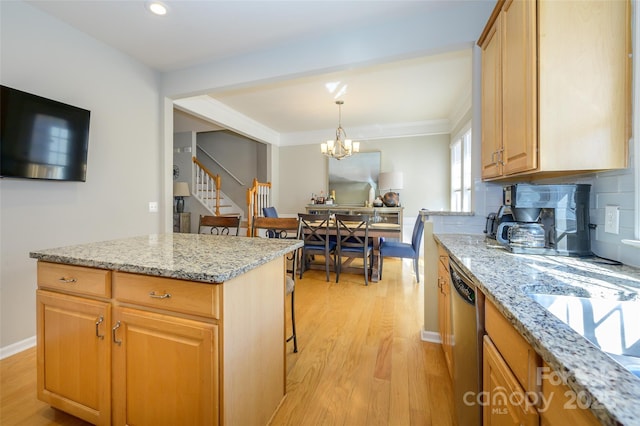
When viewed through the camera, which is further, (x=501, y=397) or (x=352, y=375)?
(x=352, y=375)

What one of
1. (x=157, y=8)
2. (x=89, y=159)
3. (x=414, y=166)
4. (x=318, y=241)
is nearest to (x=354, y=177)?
(x=414, y=166)

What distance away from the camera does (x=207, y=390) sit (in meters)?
A: 1.00

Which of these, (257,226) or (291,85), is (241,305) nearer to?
(257,226)

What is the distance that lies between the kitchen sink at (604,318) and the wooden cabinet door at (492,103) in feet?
3.25

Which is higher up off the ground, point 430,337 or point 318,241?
point 318,241

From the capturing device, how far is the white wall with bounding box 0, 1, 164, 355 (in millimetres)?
2012

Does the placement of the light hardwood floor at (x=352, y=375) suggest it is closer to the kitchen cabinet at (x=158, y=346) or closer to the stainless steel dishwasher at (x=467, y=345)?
the kitchen cabinet at (x=158, y=346)

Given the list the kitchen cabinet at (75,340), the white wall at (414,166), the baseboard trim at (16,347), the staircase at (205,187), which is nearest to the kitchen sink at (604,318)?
the kitchen cabinet at (75,340)

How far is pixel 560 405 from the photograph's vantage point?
0.53 m

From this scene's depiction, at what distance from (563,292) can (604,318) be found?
0.12 metres

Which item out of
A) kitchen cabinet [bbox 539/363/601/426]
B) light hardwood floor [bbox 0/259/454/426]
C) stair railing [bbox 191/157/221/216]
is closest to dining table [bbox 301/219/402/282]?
light hardwood floor [bbox 0/259/454/426]

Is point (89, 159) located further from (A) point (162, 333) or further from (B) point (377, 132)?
(B) point (377, 132)

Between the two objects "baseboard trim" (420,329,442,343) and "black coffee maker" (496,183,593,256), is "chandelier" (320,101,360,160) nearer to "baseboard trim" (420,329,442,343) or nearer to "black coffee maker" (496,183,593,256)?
"baseboard trim" (420,329,442,343)

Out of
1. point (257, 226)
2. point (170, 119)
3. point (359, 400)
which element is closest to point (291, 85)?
point (170, 119)
